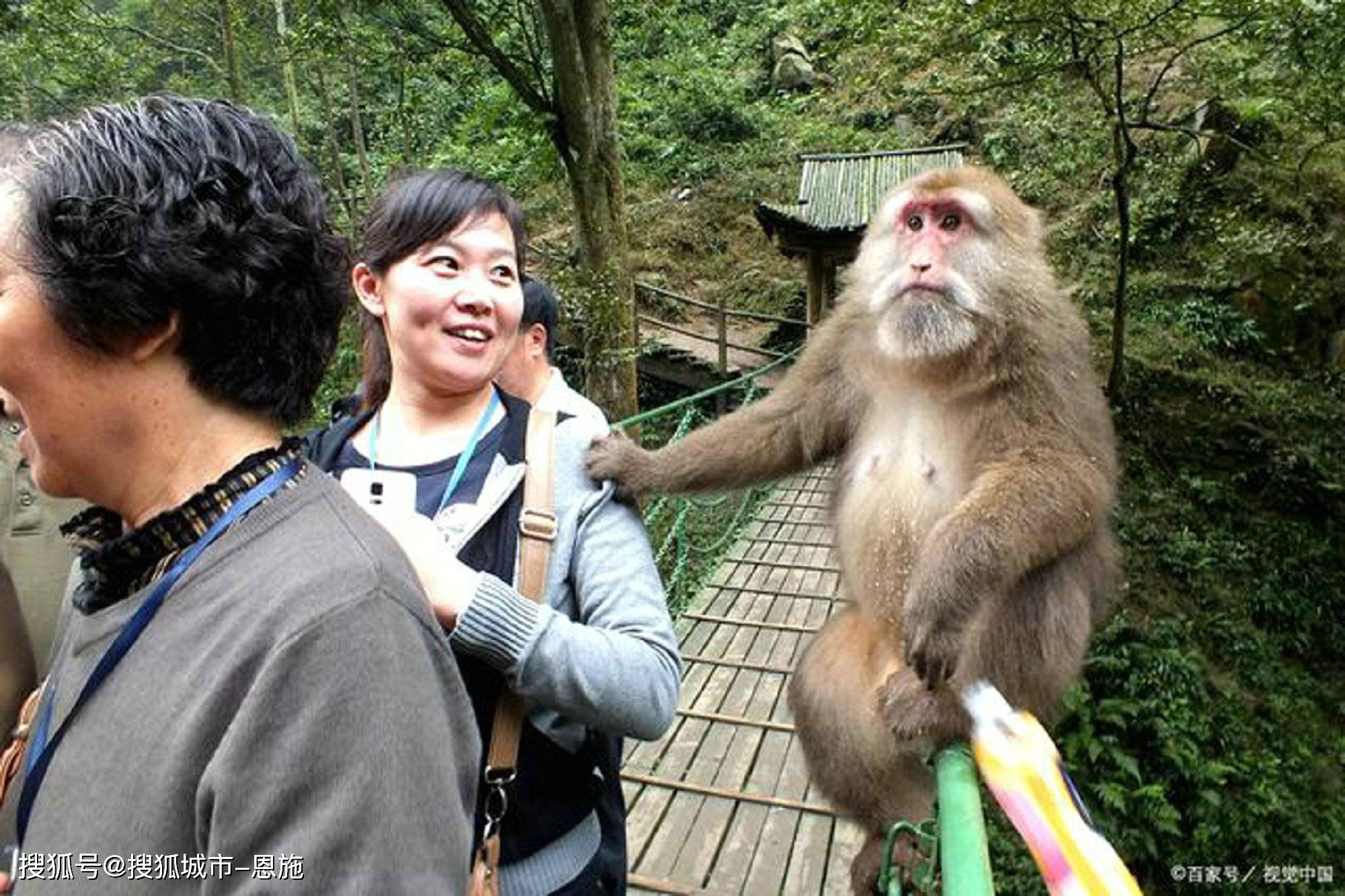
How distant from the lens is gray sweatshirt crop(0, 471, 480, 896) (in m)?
0.64

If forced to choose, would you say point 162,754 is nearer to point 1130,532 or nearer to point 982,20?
point 982,20

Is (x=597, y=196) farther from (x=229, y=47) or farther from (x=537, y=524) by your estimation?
(x=229, y=47)

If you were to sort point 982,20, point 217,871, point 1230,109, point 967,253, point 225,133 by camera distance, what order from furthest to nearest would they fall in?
point 1230,109
point 982,20
point 967,253
point 225,133
point 217,871

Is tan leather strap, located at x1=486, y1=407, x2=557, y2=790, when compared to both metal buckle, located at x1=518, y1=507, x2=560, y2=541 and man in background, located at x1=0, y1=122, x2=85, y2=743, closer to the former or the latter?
metal buckle, located at x1=518, y1=507, x2=560, y2=541

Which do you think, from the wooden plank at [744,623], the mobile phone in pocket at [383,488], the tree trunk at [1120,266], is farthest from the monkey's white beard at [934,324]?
the tree trunk at [1120,266]

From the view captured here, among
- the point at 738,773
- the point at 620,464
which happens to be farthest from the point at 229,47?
the point at 620,464

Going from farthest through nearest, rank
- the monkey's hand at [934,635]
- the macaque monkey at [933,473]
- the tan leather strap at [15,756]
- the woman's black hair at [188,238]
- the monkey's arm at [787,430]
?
the monkey's arm at [787,430]
the macaque monkey at [933,473]
the monkey's hand at [934,635]
the tan leather strap at [15,756]
the woman's black hair at [188,238]

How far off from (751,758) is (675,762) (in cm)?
31

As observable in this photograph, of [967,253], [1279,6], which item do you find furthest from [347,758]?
[1279,6]

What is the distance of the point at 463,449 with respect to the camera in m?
1.28

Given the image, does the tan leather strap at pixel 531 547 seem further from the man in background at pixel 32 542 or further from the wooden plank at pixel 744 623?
the wooden plank at pixel 744 623

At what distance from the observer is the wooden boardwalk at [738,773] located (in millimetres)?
2943

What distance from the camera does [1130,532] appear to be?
7.55 metres

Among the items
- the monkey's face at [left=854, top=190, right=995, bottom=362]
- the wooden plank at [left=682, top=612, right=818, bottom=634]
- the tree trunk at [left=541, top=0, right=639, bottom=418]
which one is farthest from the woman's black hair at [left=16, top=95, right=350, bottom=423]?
the tree trunk at [left=541, top=0, right=639, bottom=418]
